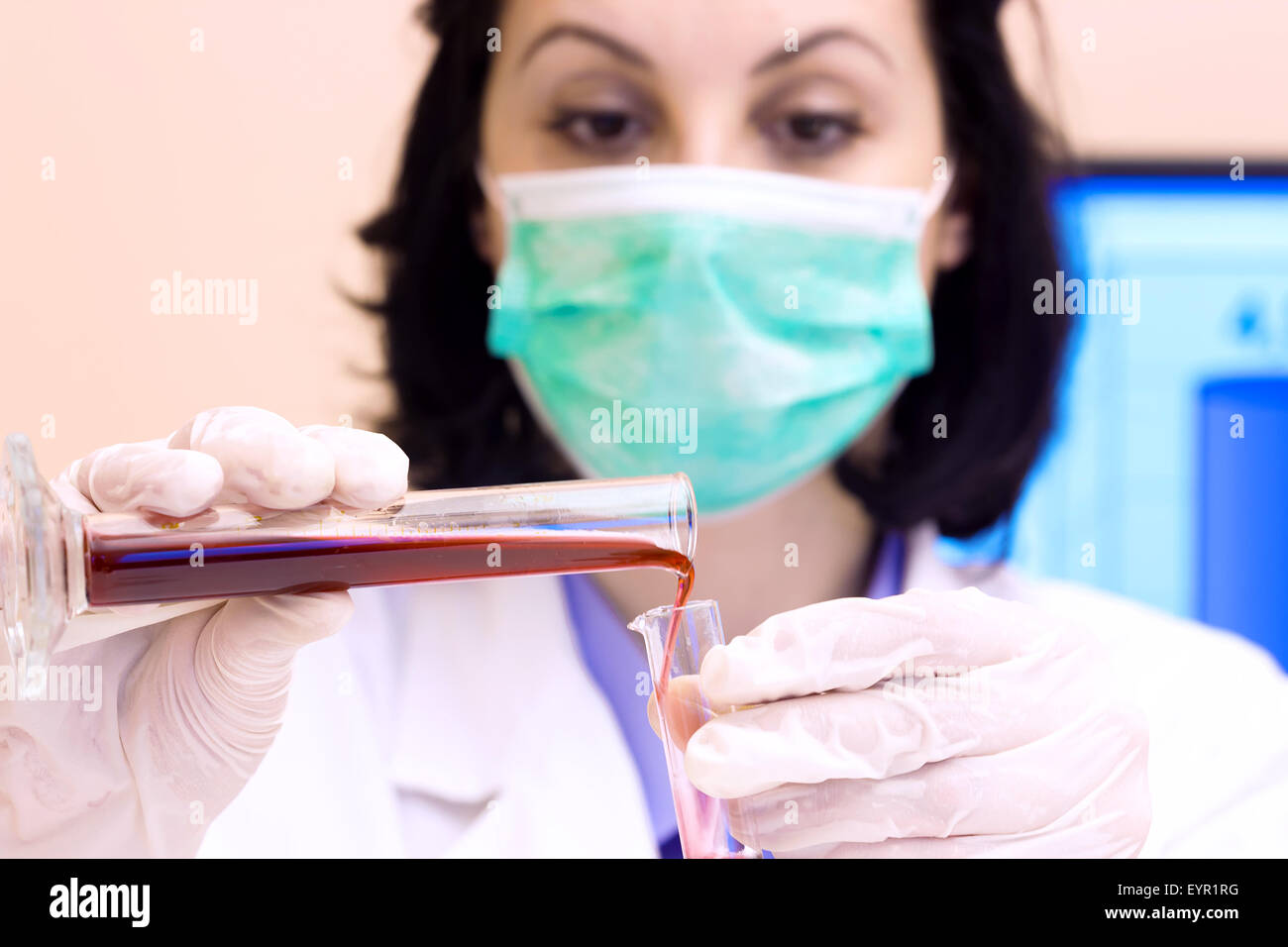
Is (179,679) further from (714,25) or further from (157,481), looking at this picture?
(714,25)

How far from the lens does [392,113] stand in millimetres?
1587

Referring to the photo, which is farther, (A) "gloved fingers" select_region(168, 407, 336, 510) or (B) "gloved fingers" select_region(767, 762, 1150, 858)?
(B) "gloved fingers" select_region(767, 762, 1150, 858)

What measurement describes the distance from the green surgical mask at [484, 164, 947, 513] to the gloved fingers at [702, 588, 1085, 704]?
44 cm

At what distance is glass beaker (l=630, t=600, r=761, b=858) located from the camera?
71 cm

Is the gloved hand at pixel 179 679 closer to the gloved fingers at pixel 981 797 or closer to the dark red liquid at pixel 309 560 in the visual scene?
the dark red liquid at pixel 309 560

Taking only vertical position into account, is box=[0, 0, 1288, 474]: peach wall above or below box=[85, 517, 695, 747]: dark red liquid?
above

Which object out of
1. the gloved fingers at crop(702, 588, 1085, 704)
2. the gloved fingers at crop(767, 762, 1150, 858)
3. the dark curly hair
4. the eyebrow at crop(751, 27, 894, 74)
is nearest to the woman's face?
the eyebrow at crop(751, 27, 894, 74)

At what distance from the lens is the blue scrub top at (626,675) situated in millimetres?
1354

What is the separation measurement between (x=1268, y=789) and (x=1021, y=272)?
0.76m

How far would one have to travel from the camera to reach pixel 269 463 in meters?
0.68

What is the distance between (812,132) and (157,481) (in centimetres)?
91

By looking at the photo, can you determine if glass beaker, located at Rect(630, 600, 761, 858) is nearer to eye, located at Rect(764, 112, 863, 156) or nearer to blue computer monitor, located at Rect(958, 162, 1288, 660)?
eye, located at Rect(764, 112, 863, 156)

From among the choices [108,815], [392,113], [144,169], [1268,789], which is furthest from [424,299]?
[1268,789]

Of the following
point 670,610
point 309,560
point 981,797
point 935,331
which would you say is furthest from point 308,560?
point 935,331
